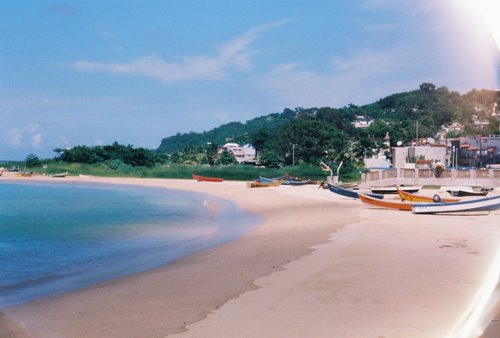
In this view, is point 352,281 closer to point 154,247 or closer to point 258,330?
point 258,330

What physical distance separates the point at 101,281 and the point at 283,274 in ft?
10.7

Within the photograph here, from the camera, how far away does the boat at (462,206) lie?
16.9 meters

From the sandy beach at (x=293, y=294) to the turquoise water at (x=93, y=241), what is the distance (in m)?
0.85

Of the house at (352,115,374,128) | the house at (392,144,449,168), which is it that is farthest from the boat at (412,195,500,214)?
the house at (352,115,374,128)

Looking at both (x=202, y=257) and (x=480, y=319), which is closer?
(x=480, y=319)

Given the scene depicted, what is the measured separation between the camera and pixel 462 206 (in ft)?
56.6

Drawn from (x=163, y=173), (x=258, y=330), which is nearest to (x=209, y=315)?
(x=258, y=330)

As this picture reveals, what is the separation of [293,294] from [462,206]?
12.5 meters

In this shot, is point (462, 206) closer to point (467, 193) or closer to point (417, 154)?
point (467, 193)

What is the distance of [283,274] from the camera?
8227 mm

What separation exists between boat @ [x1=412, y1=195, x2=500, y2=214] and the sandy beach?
5.13 metres

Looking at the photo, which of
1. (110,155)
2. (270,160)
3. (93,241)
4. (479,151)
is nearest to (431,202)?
(93,241)

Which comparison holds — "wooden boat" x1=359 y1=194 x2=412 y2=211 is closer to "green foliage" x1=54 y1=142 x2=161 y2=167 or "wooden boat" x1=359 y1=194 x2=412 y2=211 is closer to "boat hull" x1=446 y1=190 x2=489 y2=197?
"boat hull" x1=446 y1=190 x2=489 y2=197

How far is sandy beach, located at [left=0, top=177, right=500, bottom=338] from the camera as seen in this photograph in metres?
5.33
